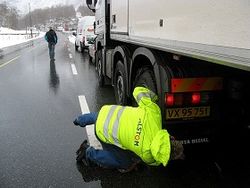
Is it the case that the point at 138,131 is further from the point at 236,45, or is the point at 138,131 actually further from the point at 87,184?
the point at 236,45

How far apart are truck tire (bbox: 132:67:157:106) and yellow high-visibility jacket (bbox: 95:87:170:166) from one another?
387 mm

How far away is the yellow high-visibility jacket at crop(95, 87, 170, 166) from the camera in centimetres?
328

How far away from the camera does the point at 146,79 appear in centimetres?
438

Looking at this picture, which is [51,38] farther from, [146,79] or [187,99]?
[187,99]

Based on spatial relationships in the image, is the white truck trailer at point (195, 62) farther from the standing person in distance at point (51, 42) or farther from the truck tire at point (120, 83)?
the standing person in distance at point (51, 42)

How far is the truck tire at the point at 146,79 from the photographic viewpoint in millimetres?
4164

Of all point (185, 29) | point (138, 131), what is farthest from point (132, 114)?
point (185, 29)

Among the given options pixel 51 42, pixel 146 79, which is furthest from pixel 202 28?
pixel 51 42

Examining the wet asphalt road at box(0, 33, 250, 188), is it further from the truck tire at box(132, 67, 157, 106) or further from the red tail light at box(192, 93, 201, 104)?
the truck tire at box(132, 67, 157, 106)

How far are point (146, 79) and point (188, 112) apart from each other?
77cm

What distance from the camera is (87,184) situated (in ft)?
12.4

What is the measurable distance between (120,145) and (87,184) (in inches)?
22.5

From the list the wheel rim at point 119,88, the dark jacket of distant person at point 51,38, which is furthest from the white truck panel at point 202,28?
the dark jacket of distant person at point 51,38

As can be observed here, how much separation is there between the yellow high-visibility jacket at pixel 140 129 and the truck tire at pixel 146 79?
0.39 meters
